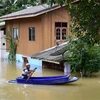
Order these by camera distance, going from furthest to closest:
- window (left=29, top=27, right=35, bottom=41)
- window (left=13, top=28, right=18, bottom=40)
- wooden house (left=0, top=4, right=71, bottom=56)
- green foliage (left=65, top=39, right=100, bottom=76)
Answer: window (left=13, top=28, right=18, bottom=40) → window (left=29, top=27, right=35, bottom=41) → wooden house (left=0, top=4, right=71, bottom=56) → green foliage (left=65, top=39, right=100, bottom=76)

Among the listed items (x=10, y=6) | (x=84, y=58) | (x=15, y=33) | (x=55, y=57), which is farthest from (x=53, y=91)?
(x=10, y=6)

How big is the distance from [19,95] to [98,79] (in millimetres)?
5237

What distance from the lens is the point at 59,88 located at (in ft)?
42.7

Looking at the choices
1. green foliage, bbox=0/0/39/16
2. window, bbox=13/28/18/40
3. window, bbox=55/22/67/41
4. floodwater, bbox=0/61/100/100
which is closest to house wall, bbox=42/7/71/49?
window, bbox=55/22/67/41

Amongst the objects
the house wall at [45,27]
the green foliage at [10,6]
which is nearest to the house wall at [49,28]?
the house wall at [45,27]

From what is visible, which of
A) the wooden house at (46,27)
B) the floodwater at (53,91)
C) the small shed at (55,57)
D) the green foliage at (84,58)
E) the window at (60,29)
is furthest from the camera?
the window at (60,29)

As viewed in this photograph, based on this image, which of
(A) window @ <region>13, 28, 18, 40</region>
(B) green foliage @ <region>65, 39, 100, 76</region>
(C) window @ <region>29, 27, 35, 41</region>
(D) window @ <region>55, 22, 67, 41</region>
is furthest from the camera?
(A) window @ <region>13, 28, 18, 40</region>

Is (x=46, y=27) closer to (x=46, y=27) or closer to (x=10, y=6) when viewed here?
(x=46, y=27)

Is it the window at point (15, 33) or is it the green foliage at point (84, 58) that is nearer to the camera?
the green foliage at point (84, 58)

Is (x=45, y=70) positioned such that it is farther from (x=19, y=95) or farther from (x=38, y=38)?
(x=19, y=95)

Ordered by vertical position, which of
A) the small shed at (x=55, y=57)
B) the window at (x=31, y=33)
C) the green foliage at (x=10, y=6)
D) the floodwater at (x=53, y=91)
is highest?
the green foliage at (x=10, y=6)

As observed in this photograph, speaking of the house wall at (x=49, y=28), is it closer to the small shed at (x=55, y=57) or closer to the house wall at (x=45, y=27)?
the house wall at (x=45, y=27)

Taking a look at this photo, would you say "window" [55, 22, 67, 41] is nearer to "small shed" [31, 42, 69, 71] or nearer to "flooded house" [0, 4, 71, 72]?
"flooded house" [0, 4, 71, 72]

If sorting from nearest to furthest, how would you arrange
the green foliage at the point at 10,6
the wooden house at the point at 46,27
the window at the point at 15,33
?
the wooden house at the point at 46,27
the window at the point at 15,33
the green foliage at the point at 10,6
